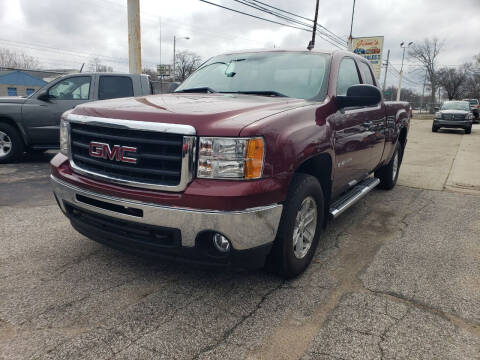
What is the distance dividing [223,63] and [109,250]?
2.26 meters

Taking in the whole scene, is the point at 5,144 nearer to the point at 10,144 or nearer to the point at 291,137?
the point at 10,144

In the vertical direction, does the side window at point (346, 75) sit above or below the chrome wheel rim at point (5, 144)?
above

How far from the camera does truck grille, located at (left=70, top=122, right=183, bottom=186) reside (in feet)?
7.86

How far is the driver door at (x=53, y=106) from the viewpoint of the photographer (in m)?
7.59

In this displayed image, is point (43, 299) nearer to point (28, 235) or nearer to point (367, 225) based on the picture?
point (28, 235)

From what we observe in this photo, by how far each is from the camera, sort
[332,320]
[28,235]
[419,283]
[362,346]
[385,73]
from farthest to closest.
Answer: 1. [385,73]
2. [28,235]
3. [419,283]
4. [332,320]
5. [362,346]

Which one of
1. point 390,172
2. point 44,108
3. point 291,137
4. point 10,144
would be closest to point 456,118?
point 390,172

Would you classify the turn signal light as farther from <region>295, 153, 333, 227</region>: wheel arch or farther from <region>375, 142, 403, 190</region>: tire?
<region>375, 142, 403, 190</region>: tire

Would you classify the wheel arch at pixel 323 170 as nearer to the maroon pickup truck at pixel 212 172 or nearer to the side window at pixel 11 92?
the maroon pickup truck at pixel 212 172

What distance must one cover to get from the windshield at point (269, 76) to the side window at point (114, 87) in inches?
162

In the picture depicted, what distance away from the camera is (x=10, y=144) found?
7680mm

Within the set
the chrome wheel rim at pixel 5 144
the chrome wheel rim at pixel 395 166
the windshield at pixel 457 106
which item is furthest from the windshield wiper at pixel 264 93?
the windshield at pixel 457 106

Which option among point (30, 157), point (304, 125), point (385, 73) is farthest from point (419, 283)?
point (385, 73)

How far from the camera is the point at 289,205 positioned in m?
2.67
